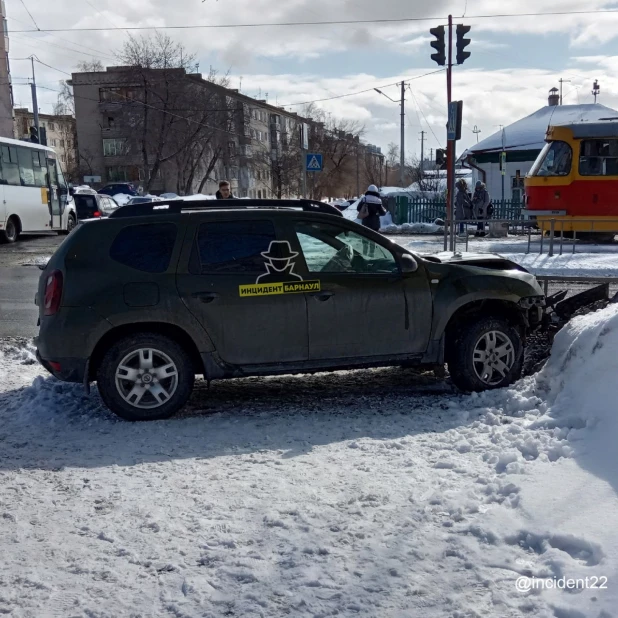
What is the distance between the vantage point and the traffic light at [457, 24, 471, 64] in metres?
17.4

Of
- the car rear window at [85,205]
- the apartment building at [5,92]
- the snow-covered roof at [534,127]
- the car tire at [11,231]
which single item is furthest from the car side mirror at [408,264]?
the apartment building at [5,92]

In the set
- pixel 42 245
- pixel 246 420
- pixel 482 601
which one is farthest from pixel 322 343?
pixel 42 245

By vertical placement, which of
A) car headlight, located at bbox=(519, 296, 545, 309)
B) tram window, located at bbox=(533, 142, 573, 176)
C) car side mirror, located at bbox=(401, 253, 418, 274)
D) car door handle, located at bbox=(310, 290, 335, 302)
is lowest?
car headlight, located at bbox=(519, 296, 545, 309)

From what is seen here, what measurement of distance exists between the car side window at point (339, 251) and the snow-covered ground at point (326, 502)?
44.1 inches

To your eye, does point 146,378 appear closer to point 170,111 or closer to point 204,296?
point 204,296

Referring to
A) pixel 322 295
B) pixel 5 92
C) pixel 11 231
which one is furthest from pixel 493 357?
pixel 5 92

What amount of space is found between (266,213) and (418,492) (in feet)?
8.90

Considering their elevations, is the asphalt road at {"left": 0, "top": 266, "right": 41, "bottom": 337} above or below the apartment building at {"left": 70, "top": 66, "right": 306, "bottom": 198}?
below

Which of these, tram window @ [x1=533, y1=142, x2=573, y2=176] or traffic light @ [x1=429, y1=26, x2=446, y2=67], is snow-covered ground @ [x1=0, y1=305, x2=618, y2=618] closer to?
traffic light @ [x1=429, y1=26, x2=446, y2=67]

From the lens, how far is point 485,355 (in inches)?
233

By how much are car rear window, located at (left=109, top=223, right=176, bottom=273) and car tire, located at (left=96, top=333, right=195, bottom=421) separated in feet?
1.79

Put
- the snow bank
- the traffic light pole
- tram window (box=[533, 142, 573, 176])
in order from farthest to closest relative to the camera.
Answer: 1. tram window (box=[533, 142, 573, 176])
2. the traffic light pole
3. the snow bank

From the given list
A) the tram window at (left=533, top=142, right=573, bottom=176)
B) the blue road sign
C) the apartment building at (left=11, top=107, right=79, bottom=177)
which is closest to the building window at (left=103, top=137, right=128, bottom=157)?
the apartment building at (left=11, top=107, right=79, bottom=177)

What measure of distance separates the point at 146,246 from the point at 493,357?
294 cm
